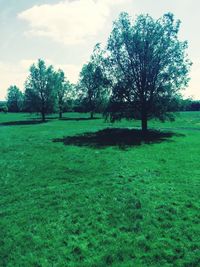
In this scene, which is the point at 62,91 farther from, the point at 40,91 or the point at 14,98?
the point at 14,98

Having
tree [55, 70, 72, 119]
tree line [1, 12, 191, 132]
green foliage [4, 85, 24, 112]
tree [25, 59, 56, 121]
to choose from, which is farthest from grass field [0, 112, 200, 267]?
green foliage [4, 85, 24, 112]

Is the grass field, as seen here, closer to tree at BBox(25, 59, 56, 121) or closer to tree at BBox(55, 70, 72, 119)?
tree at BBox(25, 59, 56, 121)

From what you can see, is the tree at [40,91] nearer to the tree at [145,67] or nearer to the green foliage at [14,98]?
the tree at [145,67]

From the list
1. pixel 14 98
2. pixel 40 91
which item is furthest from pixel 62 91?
pixel 14 98

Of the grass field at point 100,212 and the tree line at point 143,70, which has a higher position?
the tree line at point 143,70

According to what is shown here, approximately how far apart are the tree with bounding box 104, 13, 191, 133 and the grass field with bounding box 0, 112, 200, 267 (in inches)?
657

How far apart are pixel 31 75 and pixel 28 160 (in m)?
54.6

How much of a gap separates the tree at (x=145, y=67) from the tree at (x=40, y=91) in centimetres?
3653

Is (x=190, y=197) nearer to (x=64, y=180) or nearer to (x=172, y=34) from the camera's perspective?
(x=64, y=180)

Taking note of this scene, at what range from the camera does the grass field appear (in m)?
8.05

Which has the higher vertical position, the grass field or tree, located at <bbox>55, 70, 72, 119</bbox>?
tree, located at <bbox>55, 70, 72, 119</bbox>

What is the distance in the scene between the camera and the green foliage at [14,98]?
14775cm

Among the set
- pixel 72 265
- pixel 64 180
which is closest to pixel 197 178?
pixel 64 180

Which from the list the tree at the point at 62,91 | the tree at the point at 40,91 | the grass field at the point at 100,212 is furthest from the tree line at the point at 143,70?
the tree at the point at 62,91
